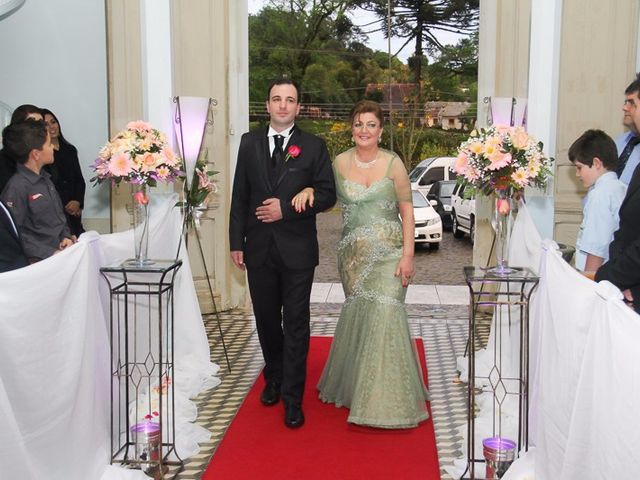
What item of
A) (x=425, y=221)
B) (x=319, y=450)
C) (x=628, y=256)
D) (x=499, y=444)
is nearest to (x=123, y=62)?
(x=319, y=450)

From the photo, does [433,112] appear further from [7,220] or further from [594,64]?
[7,220]

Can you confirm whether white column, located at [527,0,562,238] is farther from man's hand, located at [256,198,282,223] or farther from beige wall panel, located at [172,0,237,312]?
man's hand, located at [256,198,282,223]

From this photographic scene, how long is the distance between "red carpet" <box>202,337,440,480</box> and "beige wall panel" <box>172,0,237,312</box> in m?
3.11

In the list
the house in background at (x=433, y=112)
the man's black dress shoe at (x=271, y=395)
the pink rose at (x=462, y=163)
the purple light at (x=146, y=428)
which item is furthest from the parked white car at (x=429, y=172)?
the purple light at (x=146, y=428)

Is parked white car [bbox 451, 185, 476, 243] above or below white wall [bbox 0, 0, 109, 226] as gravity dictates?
below

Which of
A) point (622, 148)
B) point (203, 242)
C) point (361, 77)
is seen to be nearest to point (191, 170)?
point (203, 242)

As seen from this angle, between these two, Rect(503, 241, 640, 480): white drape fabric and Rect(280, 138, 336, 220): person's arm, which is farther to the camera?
Rect(280, 138, 336, 220): person's arm

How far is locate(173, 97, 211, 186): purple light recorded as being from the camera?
22.3 ft

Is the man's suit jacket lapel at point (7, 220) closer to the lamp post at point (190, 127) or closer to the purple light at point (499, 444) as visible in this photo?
the purple light at point (499, 444)

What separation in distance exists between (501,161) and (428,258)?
8031 millimetres

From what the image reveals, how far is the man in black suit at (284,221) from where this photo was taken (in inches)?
195

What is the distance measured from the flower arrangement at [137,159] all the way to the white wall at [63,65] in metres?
3.63

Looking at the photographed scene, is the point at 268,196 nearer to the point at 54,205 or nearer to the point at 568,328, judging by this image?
the point at 54,205

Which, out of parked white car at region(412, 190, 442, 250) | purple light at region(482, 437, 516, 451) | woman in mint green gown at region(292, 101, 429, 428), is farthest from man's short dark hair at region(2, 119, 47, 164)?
parked white car at region(412, 190, 442, 250)
